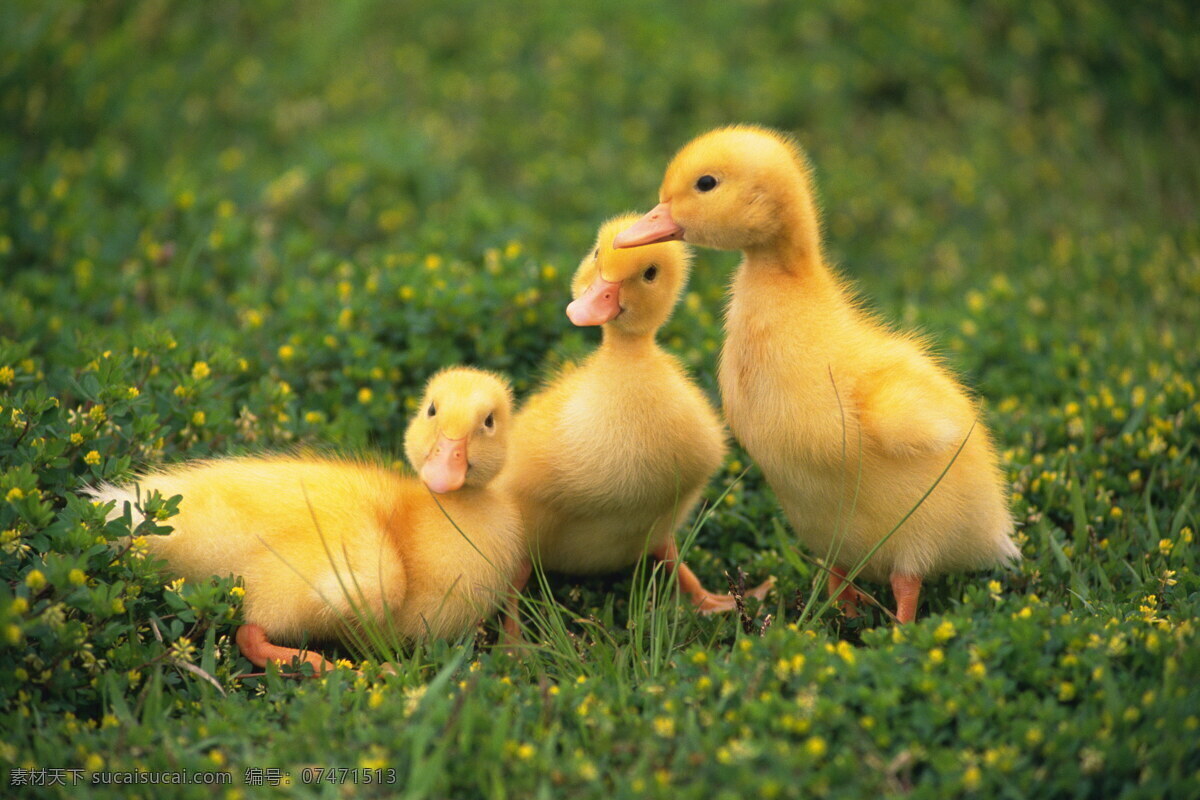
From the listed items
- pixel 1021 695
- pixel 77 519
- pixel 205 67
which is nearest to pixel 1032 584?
pixel 1021 695

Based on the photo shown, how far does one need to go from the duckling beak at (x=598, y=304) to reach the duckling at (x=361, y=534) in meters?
0.34

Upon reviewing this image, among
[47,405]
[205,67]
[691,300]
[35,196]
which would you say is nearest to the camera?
[47,405]

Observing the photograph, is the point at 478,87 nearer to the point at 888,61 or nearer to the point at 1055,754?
the point at 888,61

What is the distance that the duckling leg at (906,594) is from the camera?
3455mm

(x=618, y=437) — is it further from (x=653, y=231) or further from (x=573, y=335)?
(x=573, y=335)

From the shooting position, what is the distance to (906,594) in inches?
136

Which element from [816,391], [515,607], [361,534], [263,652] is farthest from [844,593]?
[263,652]

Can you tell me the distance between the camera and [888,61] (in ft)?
26.7

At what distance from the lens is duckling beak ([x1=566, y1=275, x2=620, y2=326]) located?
3.54 meters

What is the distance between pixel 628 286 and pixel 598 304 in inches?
4.6

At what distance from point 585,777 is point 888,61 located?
6710 millimetres

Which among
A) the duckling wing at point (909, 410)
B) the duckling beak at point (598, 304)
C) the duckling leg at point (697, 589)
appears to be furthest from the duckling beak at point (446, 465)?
the duckling wing at point (909, 410)

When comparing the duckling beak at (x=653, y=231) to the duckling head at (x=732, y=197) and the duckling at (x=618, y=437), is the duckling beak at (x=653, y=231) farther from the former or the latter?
the duckling at (x=618, y=437)

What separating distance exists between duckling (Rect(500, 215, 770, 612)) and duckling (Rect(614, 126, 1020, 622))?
0.23m
